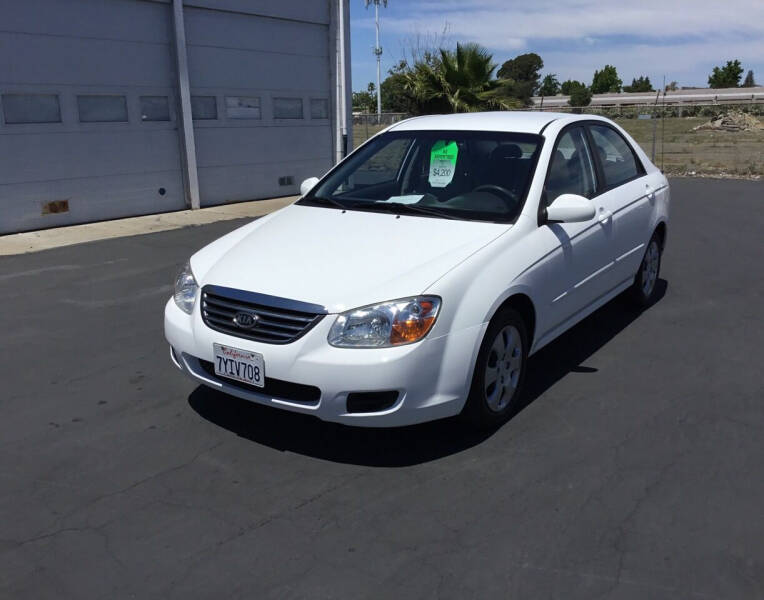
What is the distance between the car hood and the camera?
11.7ft

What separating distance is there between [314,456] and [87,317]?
11.0 feet

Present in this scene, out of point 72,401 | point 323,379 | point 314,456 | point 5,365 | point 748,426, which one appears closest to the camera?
point 323,379

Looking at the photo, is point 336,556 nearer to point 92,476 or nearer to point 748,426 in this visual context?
point 92,476

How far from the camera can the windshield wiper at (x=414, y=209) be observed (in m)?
4.39

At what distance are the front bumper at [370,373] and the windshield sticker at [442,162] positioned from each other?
4.81ft

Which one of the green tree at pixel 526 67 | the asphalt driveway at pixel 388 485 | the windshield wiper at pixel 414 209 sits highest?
the green tree at pixel 526 67

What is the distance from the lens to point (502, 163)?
184 inches

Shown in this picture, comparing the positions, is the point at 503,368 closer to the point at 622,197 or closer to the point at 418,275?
the point at 418,275

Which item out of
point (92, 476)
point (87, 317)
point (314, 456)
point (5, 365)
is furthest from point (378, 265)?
point (87, 317)

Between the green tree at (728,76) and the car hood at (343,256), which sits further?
the green tree at (728,76)

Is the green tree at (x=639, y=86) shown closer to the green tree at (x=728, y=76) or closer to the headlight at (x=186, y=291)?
the green tree at (x=728, y=76)

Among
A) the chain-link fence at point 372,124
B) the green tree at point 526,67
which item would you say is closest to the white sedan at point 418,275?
the chain-link fence at point 372,124

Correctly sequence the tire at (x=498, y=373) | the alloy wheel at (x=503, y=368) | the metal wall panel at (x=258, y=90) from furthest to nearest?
the metal wall panel at (x=258, y=90) < the alloy wheel at (x=503, y=368) < the tire at (x=498, y=373)

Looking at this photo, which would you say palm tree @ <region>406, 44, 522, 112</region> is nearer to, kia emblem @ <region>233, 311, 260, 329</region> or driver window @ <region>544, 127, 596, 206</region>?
driver window @ <region>544, 127, 596, 206</region>
